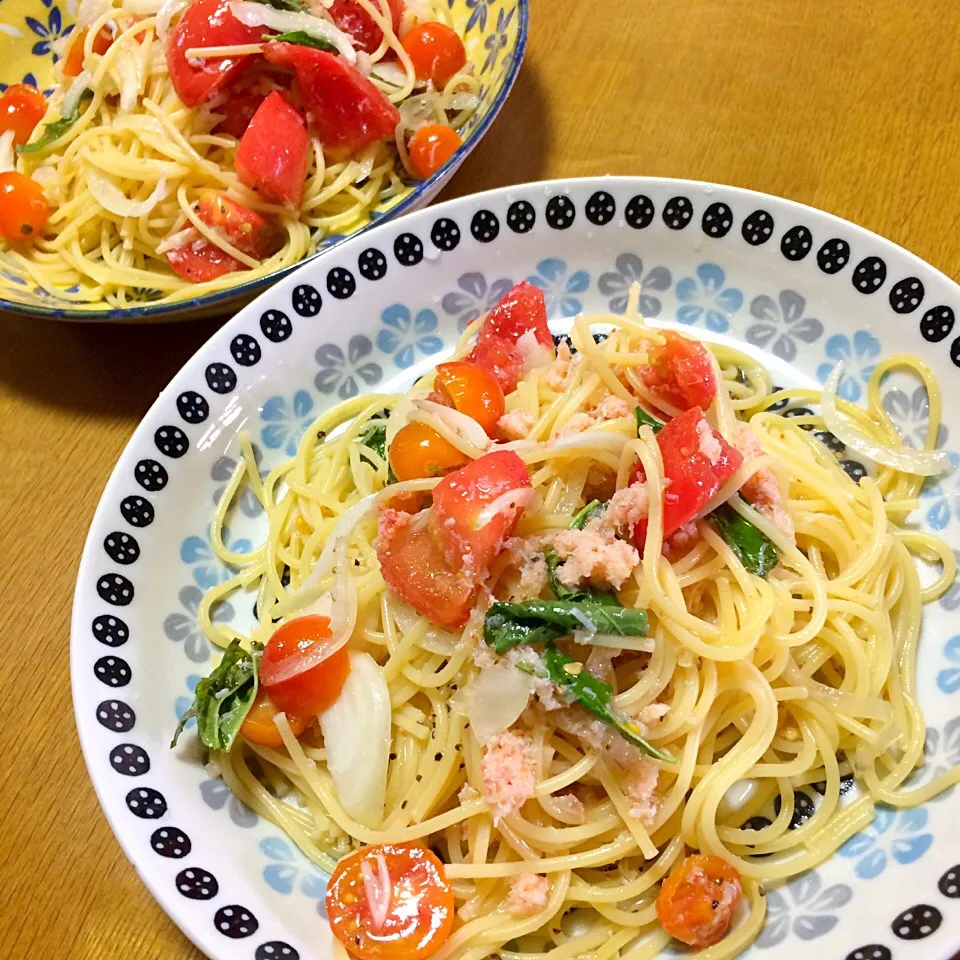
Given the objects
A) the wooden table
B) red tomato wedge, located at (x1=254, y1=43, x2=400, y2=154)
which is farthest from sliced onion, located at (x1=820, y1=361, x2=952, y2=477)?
red tomato wedge, located at (x1=254, y1=43, x2=400, y2=154)

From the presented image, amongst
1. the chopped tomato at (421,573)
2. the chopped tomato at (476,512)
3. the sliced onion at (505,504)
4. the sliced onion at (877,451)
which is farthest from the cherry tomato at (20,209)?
the sliced onion at (877,451)

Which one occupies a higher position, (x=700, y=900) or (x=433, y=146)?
(x=433, y=146)

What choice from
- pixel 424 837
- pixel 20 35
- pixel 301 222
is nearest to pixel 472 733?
pixel 424 837

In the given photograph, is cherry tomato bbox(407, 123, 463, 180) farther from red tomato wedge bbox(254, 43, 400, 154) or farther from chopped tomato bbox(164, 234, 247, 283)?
chopped tomato bbox(164, 234, 247, 283)

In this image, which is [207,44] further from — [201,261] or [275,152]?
[201,261]

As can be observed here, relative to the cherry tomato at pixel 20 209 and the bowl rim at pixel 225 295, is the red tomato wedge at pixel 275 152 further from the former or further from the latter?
the cherry tomato at pixel 20 209

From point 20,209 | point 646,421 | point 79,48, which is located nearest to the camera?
point 646,421

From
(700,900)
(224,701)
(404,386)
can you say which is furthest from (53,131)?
(700,900)
